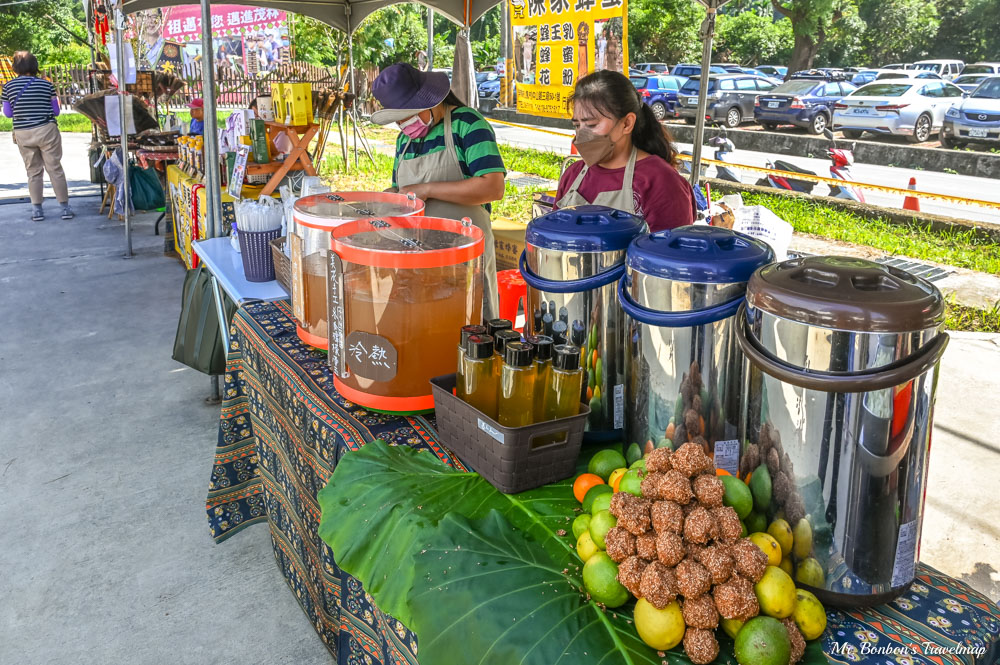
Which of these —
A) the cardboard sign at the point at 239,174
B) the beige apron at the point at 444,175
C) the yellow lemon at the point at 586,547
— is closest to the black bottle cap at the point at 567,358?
the yellow lemon at the point at 586,547

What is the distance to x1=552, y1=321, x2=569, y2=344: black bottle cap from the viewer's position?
1.58 m

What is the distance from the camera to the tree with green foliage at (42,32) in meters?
24.7

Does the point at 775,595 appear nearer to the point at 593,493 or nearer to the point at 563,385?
the point at 593,493

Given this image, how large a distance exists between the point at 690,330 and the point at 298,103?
3390 millimetres

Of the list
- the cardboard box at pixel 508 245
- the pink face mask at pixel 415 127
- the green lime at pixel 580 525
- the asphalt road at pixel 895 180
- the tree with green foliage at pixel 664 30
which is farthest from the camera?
A: the tree with green foliage at pixel 664 30

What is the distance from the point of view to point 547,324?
5.29 feet

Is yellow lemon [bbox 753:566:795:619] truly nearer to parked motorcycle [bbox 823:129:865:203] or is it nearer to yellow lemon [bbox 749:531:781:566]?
yellow lemon [bbox 749:531:781:566]

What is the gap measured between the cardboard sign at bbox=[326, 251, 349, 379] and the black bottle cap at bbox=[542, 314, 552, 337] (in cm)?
46

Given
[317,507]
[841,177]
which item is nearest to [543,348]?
[317,507]

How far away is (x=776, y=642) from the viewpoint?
0.96 m

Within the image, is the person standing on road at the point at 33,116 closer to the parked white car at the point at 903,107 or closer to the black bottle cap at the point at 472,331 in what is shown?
the black bottle cap at the point at 472,331

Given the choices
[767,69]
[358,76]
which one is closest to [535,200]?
[358,76]

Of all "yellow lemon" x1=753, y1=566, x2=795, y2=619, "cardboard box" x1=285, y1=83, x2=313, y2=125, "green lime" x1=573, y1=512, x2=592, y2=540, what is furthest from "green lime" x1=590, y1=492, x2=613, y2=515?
"cardboard box" x1=285, y1=83, x2=313, y2=125

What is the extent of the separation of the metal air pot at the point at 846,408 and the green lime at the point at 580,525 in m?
0.28
